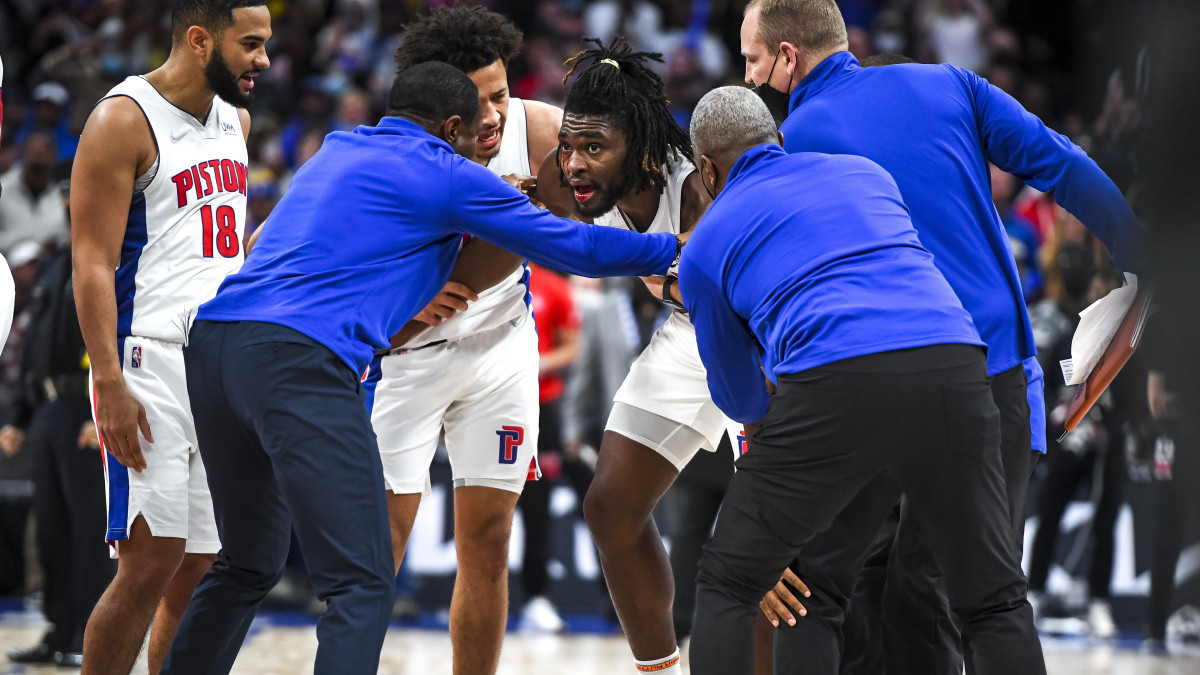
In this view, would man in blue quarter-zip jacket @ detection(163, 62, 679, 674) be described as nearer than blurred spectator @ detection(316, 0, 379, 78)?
Yes

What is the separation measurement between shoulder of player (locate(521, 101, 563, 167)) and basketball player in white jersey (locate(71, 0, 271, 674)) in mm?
989

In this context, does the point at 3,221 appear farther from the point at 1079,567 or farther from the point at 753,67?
the point at 1079,567

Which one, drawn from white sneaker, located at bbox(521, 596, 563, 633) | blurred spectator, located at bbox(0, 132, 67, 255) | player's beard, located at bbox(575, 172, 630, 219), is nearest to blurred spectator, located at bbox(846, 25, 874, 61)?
white sneaker, located at bbox(521, 596, 563, 633)

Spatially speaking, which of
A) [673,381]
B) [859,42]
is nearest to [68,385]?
[673,381]

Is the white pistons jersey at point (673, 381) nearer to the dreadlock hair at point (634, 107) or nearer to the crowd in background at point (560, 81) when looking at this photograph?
the dreadlock hair at point (634, 107)

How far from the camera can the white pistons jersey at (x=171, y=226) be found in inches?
159

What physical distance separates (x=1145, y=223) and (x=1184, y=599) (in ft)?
17.9

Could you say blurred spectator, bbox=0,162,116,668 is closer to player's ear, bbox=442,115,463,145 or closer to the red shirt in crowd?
the red shirt in crowd

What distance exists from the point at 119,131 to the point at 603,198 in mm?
1559

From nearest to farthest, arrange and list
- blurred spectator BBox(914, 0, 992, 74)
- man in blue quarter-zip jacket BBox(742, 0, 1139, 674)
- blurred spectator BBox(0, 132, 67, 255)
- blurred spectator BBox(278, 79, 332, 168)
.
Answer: man in blue quarter-zip jacket BBox(742, 0, 1139, 674) < blurred spectator BBox(0, 132, 67, 255) < blurred spectator BBox(278, 79, 332, 168) < blurred spectator BBox(914, 0, 992, 74)

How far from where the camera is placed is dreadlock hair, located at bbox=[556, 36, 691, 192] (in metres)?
4.00

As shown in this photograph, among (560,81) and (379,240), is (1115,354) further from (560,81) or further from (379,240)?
(560,81)

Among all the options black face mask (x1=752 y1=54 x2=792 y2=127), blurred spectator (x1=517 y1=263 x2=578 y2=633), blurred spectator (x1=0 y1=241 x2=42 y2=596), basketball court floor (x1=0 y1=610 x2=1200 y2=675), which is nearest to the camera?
black face mask (x1=752 y1=54 x2=792 y2=127)

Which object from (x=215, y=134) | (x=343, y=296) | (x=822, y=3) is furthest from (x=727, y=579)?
(x=215, y=134)
